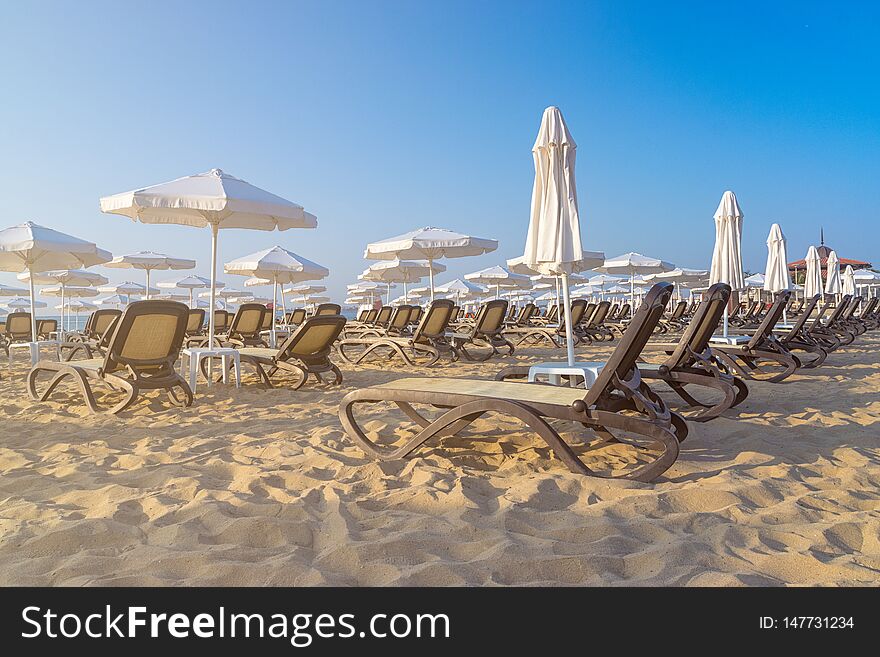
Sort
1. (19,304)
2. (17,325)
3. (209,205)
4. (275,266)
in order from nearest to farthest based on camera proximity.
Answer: (209,205) → (275,266) → (17,325) → (19,304)

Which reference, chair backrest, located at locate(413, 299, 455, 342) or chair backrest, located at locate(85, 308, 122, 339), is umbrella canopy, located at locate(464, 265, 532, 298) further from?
chair backrest, located at locate(85, 308, 122, 339)

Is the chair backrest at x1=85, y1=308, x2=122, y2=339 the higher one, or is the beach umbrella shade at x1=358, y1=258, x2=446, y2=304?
the beach umbrella shade at x1=358, y1=258, x2=446, y2=304

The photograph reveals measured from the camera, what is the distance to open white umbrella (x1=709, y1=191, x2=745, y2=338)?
8594 millimetres

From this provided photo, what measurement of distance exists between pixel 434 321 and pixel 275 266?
3.94m

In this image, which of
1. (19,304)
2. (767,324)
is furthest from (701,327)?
(19,304)

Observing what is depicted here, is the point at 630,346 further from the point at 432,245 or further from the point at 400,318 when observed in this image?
the point at 400,318

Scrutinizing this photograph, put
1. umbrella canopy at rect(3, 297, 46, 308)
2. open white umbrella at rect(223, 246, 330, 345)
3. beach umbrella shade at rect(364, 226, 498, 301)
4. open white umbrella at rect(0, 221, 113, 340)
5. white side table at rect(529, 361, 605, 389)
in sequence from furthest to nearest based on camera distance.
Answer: umbrella canopy at rect(3, 297, 46, 308)
open white umbrella at rect(223, 246, 330, 345)
beach umbrella shade at rect(364, 226, 498, 301)
open white umbrella at rect(0, 221, 113, 340)
white side table at rect(529, 361, 605, 389)

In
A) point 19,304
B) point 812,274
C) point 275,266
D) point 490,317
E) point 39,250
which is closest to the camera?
point 39,250

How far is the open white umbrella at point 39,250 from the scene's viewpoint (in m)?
7.89

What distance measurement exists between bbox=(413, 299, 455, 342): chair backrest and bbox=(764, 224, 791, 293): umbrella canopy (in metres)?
6.95

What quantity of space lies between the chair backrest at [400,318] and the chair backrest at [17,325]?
25.2 feet

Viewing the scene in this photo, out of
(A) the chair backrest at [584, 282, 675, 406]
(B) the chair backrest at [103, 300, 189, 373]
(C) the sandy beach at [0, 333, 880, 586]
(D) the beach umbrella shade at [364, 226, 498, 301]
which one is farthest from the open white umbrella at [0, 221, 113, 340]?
(A) the chair backrest at [584, 282, 675, 406]

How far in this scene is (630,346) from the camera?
2934mm

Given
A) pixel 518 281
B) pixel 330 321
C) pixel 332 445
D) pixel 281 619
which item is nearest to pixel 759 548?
pixel 281 619
